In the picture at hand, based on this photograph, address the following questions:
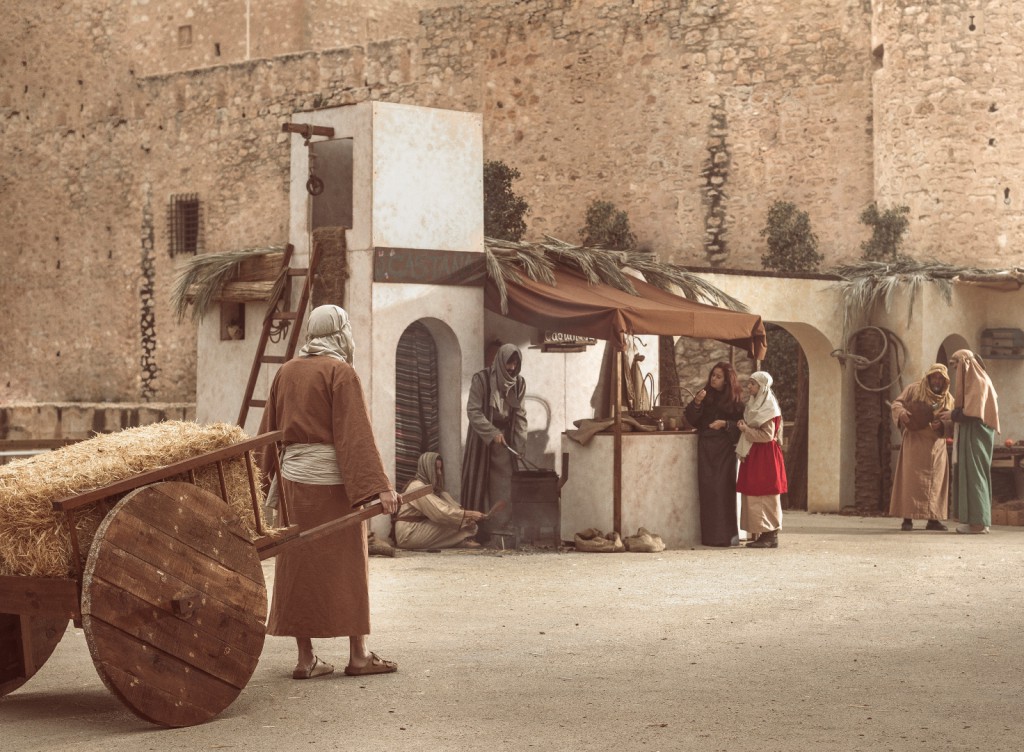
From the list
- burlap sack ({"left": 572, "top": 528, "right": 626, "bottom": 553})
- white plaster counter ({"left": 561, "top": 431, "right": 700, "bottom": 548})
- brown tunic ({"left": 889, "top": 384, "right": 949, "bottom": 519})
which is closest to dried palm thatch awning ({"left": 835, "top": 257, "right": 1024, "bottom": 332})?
brown tunic ({"left": 889, "top": 384, "right": 949, "bottom": 519})

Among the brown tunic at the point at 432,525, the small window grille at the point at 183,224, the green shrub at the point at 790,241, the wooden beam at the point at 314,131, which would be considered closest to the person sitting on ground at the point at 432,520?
the brown tunic at the point at 432,525

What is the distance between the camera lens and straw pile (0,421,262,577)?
5.23 meters

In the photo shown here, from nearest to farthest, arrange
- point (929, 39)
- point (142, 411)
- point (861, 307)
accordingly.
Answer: point (861, 307)
point (929, 39)
point (142, 411)

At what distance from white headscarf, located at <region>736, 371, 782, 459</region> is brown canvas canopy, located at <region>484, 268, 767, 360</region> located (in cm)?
20

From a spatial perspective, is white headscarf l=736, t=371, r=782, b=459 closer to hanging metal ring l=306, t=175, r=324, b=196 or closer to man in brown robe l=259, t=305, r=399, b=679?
hanging metal ring l=306, t=175, r=324, b=196

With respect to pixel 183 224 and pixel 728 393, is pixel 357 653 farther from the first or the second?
pixel 183 224

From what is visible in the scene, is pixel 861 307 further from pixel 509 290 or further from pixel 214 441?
pixel 214 441

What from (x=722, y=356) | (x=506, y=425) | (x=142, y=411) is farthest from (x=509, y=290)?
(x=142, y=411)

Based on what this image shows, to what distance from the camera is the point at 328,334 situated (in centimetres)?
641

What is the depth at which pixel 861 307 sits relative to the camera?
16.3m

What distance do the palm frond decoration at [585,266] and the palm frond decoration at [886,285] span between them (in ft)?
9.29

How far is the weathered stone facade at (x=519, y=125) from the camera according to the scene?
19.5m

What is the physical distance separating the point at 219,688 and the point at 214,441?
2.79 feet

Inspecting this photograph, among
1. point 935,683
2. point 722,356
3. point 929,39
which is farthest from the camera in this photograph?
point 722,356
